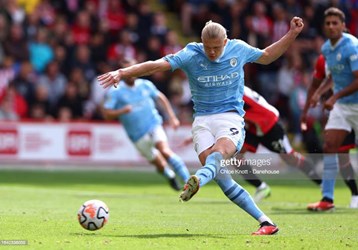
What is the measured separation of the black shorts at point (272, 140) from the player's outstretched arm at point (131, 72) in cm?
535

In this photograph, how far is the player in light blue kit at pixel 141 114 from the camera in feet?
58.7

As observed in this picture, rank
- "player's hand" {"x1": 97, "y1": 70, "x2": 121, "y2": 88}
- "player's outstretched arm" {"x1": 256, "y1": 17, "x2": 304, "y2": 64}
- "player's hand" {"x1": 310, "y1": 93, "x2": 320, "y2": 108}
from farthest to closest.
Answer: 1. "player's hand" {"x1": 310, "y1": 93, "x2": 320, "y2": 108}
2. "player's outstretched arm" {"x1": 256, "y1": 17, "x2": 304, "y2": 64}
3. "player's hand" {"x1": 97, "y1": 70, "x2": 121, "y2": 88}

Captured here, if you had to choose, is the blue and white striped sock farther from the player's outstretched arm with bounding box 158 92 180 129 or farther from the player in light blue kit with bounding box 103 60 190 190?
the player in light blue kit with bounding box 103 60 190 190

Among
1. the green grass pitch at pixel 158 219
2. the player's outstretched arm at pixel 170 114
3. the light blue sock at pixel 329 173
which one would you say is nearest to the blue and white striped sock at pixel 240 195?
the green grass pitch at pixel 158 219

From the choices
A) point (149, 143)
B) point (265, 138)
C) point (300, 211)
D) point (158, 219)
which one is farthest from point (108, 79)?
point (149, 143)

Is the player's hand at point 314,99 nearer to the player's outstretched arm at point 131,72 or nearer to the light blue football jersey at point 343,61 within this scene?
the light blue football jersey at point 343,61

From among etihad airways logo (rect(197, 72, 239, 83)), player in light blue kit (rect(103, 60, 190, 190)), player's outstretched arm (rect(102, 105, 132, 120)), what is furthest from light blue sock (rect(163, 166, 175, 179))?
etihad airways logo (rect(197, 72, 239, 83))

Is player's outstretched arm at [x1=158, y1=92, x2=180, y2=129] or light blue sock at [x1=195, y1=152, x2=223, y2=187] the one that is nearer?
light blue sock at [x1=195, y1=152, x2=223, y2=187]

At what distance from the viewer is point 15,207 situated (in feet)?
44.1

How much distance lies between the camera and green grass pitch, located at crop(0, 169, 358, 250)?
9.65 meters

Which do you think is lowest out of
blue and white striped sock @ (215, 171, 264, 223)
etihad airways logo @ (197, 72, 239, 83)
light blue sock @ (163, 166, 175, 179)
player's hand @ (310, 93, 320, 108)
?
light blue sock @ (163, 166, 175, 179)

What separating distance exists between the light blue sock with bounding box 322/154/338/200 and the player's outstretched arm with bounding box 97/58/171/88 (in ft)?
14.2

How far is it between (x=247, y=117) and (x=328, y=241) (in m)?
5.65

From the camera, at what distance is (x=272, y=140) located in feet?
51.6
